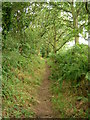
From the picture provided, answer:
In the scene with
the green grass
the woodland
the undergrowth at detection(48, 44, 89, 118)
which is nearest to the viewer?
the green grass

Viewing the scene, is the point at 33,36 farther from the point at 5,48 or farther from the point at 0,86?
the point at 0,86

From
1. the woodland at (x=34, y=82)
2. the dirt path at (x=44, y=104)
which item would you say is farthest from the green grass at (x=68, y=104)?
the dirt path at (x=44, y=104)

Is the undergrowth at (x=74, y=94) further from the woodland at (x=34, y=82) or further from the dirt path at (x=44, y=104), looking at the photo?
the dirt path at (x=44, y=104)

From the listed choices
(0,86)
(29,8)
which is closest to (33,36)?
(29,8)

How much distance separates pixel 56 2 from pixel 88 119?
11837 mm

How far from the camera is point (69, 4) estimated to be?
15391 millimetres

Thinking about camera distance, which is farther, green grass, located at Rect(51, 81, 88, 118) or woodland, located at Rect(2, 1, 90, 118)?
woodland, located at Rect(2, 1, 90, 118)

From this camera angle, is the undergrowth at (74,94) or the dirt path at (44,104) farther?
the dirt path at (44,104)

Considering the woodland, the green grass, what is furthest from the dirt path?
the green grass

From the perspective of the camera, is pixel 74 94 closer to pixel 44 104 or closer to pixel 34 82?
pixel 44 104

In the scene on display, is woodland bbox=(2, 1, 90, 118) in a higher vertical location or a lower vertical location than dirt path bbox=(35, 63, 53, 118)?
higher

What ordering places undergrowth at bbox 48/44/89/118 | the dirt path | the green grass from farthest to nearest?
1. the dirt path
2. undergrowth at bbox 48/44/89/118
3. the green grass

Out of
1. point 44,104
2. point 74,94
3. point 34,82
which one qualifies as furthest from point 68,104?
point 34,82

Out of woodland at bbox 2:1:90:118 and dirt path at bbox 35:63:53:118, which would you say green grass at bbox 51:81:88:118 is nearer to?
woodland at bbox 2:1:90:118
